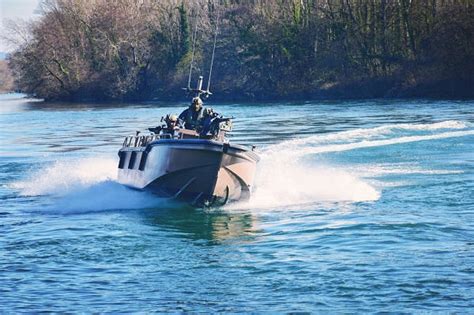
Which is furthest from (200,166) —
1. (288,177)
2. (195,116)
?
(288,177)

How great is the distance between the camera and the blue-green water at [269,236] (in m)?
13.3

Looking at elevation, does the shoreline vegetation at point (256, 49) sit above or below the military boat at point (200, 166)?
above

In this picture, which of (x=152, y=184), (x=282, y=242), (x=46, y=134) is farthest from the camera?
(x=46, y=134)

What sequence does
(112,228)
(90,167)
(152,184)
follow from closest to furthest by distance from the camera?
1. (112,228)
2. (152,184)
3. (90,167)

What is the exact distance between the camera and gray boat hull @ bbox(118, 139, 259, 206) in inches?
810

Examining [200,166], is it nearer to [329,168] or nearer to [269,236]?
[269,236]

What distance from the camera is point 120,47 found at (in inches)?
3780

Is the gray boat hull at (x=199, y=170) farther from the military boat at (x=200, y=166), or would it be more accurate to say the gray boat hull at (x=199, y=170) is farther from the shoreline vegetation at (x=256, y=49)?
the shoreline vegetation at (x=256, y=49)

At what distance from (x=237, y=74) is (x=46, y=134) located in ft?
135

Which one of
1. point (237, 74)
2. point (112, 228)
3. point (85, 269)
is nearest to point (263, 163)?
point (112, 228)

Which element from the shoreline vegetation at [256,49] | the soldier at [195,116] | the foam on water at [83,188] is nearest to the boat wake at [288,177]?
the foam on water at [83,188]

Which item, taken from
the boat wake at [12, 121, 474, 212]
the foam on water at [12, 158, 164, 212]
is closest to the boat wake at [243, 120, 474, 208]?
the boat wake at [12, 121, 474, 212]

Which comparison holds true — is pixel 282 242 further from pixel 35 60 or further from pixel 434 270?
pixel 35 60

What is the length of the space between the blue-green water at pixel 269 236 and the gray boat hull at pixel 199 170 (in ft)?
1.55
